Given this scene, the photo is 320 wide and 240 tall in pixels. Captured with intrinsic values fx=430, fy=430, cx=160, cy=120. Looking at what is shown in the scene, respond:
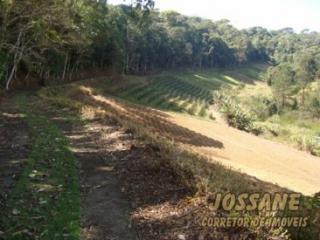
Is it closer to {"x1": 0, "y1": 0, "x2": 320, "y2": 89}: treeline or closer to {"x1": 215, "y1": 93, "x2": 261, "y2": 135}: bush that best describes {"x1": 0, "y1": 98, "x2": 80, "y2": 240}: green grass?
{"x1": 0, "y1": 0, "x2": 320, "y2": 89}: treeline

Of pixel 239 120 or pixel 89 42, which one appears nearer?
pixel 89 42

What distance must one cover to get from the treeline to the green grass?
10.3 m

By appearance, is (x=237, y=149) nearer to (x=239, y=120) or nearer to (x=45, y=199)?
(x=239, y=120)

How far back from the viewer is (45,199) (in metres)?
10.8

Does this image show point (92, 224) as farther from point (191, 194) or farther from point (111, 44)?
point (111, 44)

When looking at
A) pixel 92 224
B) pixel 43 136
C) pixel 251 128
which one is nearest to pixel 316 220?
pixel 92 224

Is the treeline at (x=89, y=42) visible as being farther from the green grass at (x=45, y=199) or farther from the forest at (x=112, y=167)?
the green grass at (x=45, y=199)

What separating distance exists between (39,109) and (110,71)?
51999 millimetres

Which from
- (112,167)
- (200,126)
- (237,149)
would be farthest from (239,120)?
(112,167)

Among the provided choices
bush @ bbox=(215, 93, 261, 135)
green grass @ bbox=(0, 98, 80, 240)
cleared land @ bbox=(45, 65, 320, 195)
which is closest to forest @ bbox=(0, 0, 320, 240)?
green grass @ bbox=(0, 98, 80, 240)

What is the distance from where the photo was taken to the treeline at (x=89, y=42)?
30.1 m

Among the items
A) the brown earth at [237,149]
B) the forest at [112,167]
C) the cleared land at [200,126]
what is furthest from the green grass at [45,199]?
the brown earth at [237,149]

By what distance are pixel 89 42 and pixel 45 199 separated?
49.7 metres

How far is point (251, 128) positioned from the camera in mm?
64750
